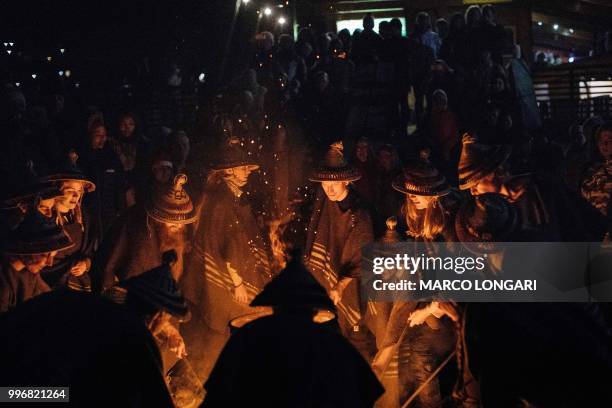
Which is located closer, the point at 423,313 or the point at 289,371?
the point at 289,371

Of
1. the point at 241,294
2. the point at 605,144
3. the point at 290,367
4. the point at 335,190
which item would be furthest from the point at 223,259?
the point at 605,144

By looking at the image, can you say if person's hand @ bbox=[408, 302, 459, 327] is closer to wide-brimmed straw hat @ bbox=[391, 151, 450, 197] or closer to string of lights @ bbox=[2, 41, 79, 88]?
wide-brimmed straw hat @ bbox=[391, 151, 450, 197]

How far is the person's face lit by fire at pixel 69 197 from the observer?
31.4 ft

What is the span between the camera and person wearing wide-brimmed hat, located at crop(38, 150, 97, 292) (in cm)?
936

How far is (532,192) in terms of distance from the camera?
9000 millimetres

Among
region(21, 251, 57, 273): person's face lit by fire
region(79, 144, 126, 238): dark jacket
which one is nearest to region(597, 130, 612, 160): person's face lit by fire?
region(79, 144, 126, 238): dark jacket

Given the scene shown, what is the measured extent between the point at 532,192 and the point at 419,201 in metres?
1.29

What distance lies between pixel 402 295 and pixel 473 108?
381cm

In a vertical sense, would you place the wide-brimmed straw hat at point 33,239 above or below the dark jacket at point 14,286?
above

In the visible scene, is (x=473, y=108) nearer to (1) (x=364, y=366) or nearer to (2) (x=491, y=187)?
(2) (x=491, y=187)

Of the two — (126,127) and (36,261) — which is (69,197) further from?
(126,127)

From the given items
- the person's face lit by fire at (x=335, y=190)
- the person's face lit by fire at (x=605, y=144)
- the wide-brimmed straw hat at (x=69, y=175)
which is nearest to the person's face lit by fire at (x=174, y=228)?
the wide-brimmed straw hat at (x=69, y=175)

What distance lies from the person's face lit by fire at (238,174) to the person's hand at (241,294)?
4.21ft

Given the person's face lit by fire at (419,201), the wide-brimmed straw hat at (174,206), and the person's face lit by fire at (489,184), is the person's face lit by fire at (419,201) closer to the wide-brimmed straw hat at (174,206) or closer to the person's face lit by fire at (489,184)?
the person's face lit by fire at (489,184)
